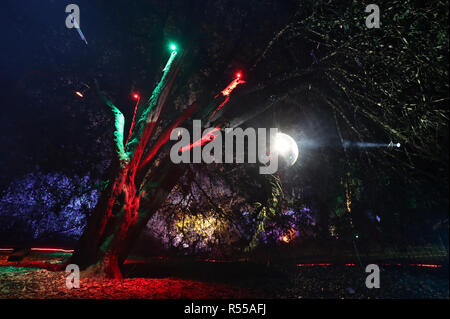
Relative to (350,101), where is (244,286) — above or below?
below

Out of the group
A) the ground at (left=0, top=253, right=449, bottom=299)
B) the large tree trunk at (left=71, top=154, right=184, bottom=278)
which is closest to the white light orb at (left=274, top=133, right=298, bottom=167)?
the ground at (left=0, top=253, right=449, bottom=299)

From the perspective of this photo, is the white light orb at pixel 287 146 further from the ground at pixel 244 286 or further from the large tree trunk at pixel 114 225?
the large tree trunk at pixel 114 225

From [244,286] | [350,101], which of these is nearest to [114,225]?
[244,286]

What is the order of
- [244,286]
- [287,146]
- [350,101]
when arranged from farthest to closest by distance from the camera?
[350,101] < [287,146] < [244,286]

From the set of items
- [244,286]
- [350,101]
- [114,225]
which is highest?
[350,101]

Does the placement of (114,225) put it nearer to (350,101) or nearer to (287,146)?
(287,146)

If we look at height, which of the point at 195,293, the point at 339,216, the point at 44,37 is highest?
the point at 44,37

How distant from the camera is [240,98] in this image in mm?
5996

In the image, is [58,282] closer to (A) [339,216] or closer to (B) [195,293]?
(B) [195,293]

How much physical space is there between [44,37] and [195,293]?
1074 cm

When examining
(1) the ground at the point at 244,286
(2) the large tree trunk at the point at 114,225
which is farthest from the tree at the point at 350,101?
(1) the ground at the point at 244,286

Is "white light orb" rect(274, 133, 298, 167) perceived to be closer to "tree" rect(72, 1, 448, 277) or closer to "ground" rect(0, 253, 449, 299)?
"tree" rect(72, 1, 448, 277)
